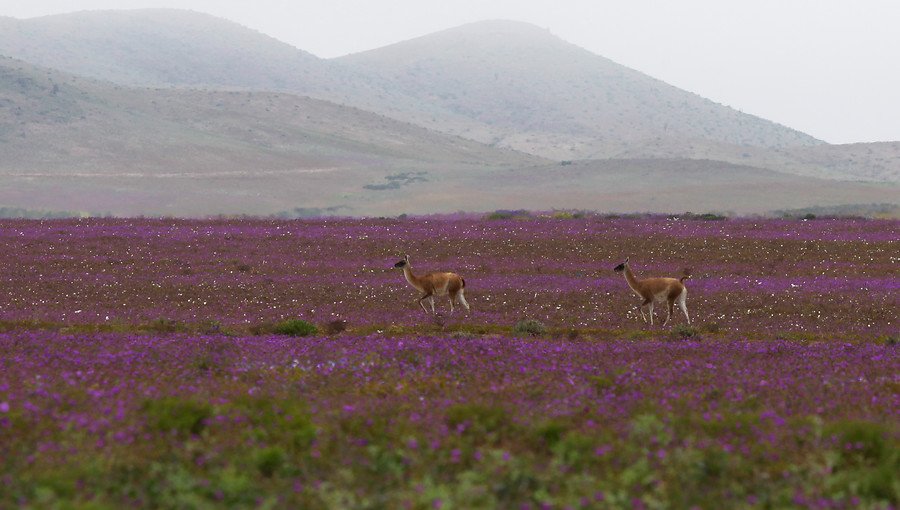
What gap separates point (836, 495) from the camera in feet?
25.5

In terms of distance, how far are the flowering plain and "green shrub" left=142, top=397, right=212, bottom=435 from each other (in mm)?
29

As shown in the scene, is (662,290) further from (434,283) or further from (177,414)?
(177,414)

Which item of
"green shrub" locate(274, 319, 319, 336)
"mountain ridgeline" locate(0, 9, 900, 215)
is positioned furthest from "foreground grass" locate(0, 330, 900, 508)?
"mountain ridgeline" locate(0, 9, 900, 215)

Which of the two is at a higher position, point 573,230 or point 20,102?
point 20,102

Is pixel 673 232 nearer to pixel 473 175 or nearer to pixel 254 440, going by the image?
pixel 254 440

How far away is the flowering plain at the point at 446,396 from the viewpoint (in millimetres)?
8180

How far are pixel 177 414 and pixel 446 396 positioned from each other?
3266mm

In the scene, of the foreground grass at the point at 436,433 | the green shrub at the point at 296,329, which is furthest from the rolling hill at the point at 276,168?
the foreground grass at the point at 436,433

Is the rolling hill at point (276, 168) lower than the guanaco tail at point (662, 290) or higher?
higher

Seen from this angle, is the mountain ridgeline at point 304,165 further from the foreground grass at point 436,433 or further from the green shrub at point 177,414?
the green shrub at point 177,414

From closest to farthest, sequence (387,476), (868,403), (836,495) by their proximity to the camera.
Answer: (836,495), (387,476), (868,403)

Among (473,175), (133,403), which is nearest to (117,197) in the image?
(473,175)

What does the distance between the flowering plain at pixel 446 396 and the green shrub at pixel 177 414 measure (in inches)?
1.1

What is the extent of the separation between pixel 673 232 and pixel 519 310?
19723mm
